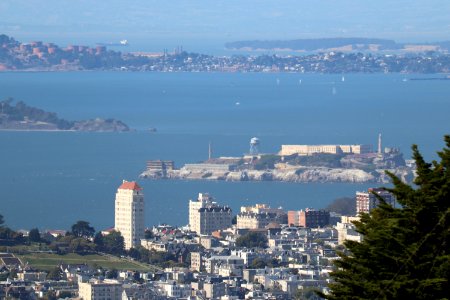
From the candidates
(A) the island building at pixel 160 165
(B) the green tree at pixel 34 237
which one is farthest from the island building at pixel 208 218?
(A) the island building at pixel 160 165

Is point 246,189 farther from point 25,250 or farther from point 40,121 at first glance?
point 40,121

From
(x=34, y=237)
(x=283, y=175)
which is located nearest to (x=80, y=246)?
(x=34, y=237)

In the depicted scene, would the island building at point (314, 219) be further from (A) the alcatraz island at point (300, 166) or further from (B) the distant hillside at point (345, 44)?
(B) the distant hillside at point (345, 44)

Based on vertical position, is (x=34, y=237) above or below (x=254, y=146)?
above

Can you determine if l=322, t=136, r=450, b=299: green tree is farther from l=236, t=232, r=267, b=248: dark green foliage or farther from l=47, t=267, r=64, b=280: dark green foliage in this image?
l=236, t=232, r=267, b=248: dark green foliage

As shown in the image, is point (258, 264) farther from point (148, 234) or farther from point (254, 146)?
point (254, 146)
